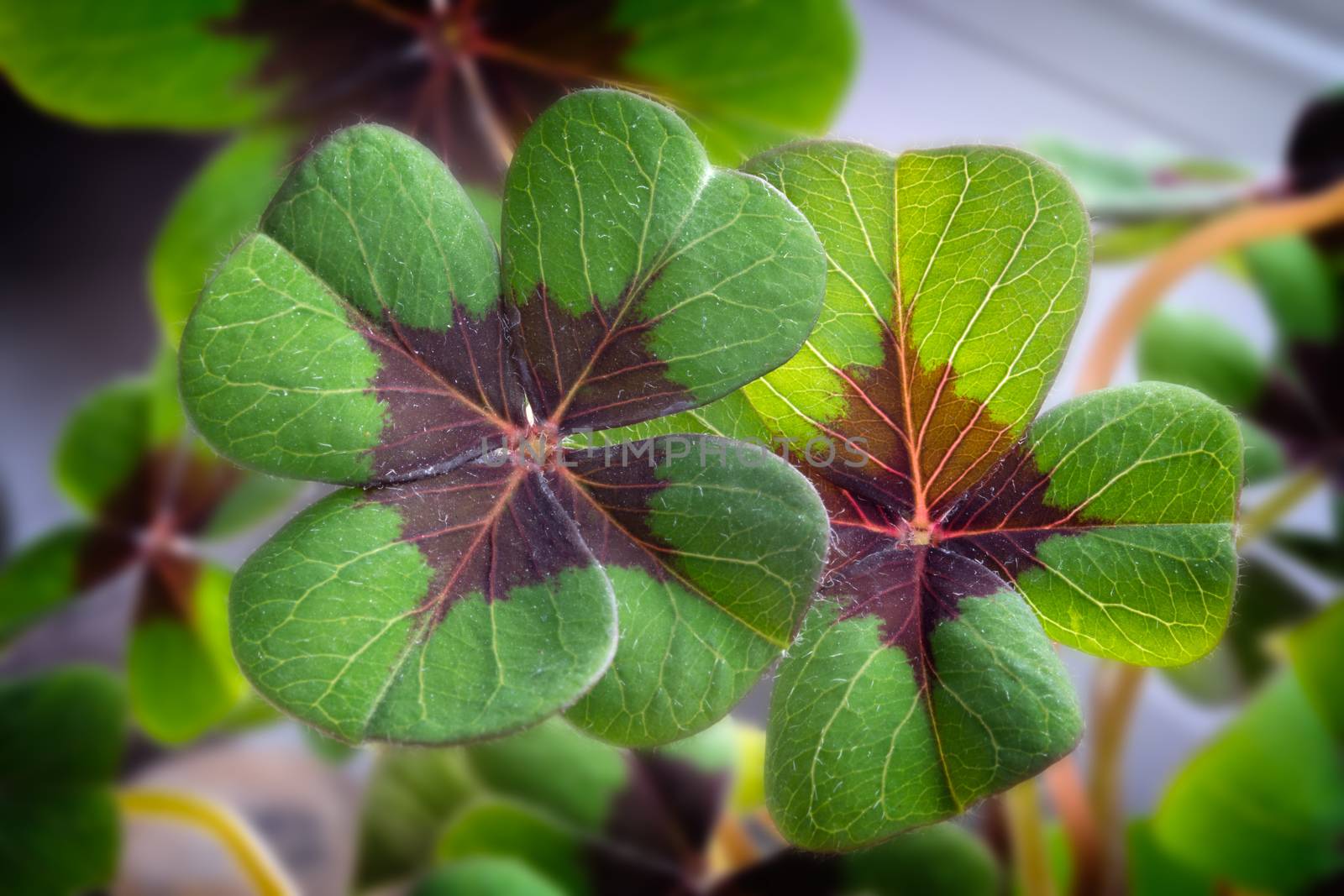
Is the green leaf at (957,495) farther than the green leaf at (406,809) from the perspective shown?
No

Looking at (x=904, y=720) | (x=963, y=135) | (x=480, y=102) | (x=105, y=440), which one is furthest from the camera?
(x=963, y=135)

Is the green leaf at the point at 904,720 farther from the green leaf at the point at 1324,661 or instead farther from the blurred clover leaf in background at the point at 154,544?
the blurred clover leaf in background at the point at 154,544

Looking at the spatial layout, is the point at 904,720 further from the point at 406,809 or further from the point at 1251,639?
the point at 1251,639

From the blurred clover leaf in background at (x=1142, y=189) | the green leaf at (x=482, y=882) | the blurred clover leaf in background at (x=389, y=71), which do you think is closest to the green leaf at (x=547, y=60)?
the blurred clover leaf in background at (x=389, y=71)

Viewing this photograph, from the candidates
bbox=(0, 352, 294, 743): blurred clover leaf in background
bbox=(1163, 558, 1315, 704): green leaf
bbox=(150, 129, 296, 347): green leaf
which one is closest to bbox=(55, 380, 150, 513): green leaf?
bbox=(0, 352, 294, 743): blurred clover leaf in background

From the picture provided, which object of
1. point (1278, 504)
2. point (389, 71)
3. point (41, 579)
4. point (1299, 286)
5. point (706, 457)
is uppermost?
point (389, 71)

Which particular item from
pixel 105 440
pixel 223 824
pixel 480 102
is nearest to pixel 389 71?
pixel 480 102
